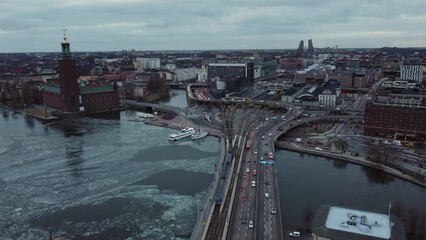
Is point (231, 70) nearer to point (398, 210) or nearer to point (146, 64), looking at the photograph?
point (146, 64)

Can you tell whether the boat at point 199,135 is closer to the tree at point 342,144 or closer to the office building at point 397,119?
the tree at point 342,144

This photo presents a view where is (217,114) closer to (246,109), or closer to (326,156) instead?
(246,109)

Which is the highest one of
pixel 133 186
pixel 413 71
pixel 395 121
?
pixel 413 71

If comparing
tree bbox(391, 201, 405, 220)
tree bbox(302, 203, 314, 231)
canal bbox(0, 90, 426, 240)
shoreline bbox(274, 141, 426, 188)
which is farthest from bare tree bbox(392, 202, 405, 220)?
shoreline bbox(274, 141, 426, 188)

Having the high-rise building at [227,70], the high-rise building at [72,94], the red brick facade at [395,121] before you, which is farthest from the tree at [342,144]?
the high-rise building at [227,70]

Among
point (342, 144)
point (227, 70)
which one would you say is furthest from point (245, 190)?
point (227, 70)

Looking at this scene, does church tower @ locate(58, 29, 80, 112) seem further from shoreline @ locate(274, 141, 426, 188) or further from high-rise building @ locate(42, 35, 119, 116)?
shoreline @ locate(274, 141, 426, 188)

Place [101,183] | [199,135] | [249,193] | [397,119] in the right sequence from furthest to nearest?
[199,135], [397,119], [101,183], [249,193]

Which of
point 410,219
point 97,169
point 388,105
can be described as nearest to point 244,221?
point 410,219
